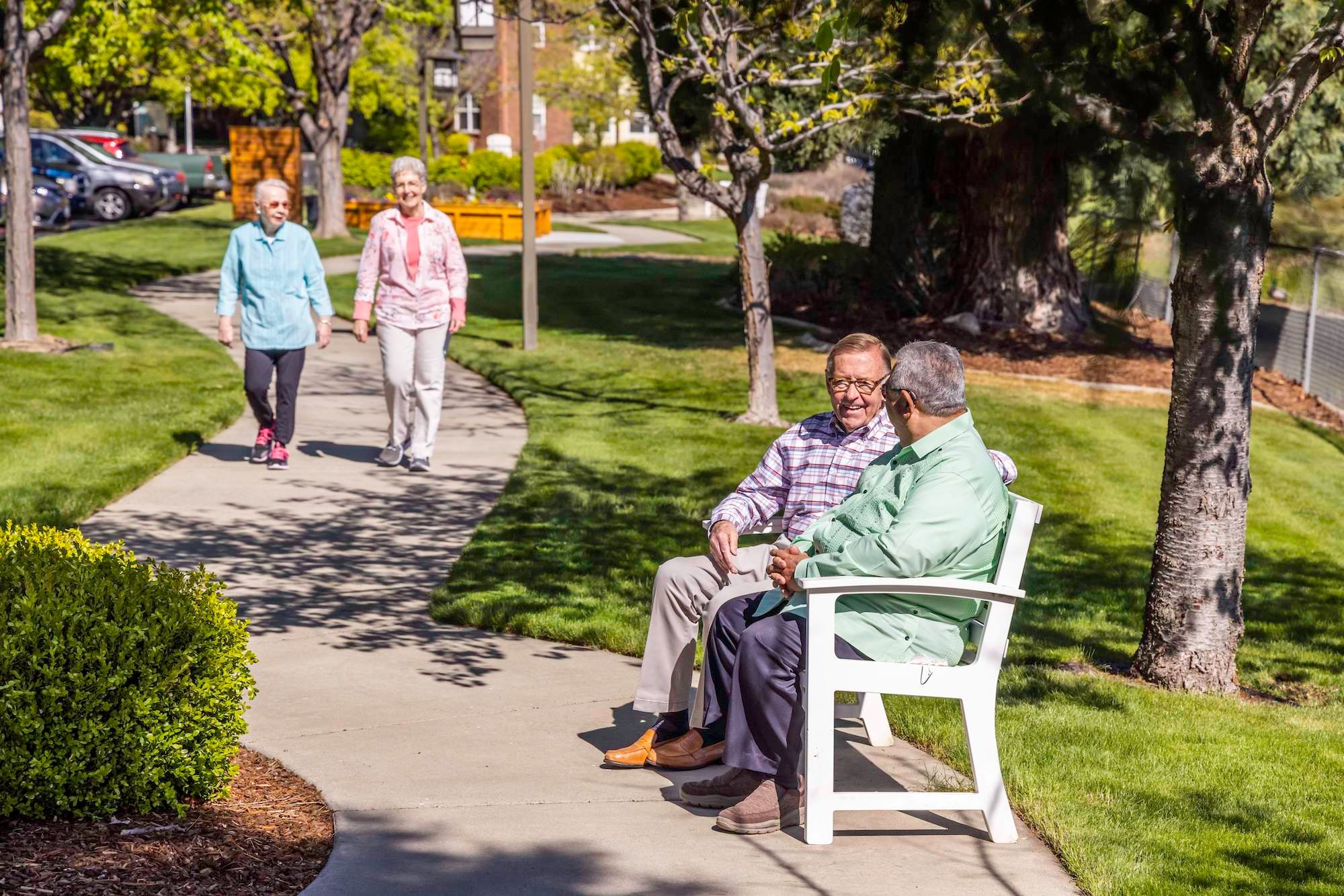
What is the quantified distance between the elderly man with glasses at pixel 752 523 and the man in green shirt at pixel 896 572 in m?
0.43

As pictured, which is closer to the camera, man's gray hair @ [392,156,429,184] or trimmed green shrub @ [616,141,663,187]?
man's gray hair @ [392,156,429,184]

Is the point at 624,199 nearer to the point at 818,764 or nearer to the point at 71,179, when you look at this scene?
the point at 71,179

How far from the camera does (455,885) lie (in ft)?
13.1

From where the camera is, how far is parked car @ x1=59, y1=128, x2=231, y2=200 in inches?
1480

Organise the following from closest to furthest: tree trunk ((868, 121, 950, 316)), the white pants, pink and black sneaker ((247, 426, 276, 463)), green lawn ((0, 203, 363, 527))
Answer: green lawn ((0, 203, 363, 527)) → the white pants → pink and black sneaker ((247, 426, 276, 463)) → tree trunk ((868, 121, 950, 316))

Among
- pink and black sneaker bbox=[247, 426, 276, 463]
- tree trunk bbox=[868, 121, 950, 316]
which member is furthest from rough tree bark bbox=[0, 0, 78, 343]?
tree trunk bbox=[868, 121, 950, 316]

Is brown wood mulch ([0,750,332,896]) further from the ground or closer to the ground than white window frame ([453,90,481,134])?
closer to the ground

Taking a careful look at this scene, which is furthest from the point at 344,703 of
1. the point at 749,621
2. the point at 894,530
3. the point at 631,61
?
the point at 631,61

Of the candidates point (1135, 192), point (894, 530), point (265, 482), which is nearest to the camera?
point (1135, 192)

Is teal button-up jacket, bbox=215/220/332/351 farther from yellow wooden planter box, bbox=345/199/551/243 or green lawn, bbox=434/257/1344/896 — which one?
yellow wooden planter box, bbox=345/199/551/243

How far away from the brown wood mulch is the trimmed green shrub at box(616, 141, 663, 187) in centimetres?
4327

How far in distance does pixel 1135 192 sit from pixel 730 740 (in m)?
1.90

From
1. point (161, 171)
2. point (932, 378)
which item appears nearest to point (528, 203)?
point (932, 378)

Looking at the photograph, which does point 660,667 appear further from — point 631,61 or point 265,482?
point 631,61
